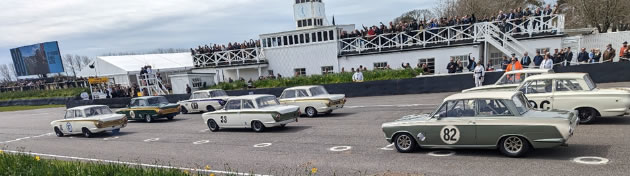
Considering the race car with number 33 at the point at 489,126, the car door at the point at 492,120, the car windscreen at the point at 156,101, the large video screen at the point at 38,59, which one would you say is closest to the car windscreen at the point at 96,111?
the car windscreen at the point at 156,101

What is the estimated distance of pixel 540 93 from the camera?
10406 mm

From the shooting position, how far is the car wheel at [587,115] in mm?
9695

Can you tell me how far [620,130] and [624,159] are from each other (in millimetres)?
2675

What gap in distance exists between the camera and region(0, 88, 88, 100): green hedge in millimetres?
42406

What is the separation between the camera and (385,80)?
74.5 feet

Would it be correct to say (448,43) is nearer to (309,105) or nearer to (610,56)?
(610,56)

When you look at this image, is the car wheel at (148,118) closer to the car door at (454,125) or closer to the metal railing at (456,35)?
the metal railing at (456,35)

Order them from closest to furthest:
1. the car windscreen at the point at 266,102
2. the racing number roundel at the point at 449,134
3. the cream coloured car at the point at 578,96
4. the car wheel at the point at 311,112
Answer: the racing number roundel at the point at 449,134 → the cream coloured car at the point at 578,96 → the car windscreen at the point at 266,102 → the car wheel at the point at 311,112

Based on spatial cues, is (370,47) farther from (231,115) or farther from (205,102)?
(231,115)

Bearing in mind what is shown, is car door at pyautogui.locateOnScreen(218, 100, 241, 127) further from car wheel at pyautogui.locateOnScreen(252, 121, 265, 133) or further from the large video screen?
the large video screen

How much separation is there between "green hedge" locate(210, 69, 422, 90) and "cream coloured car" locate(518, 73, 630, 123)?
1251cm

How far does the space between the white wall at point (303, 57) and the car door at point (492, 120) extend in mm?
21801

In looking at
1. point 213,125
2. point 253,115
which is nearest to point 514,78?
point 253,115

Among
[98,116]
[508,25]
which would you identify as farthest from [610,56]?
[98,116]
